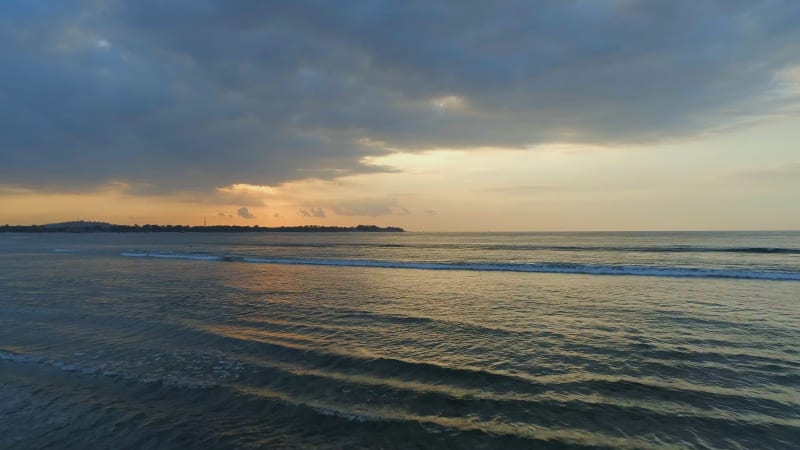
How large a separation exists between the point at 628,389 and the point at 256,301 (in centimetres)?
1805

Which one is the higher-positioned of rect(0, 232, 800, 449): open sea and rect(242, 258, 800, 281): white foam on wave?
rect(242, 258, 800, 281): white foam on wave

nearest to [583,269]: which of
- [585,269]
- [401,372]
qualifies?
[585,269]

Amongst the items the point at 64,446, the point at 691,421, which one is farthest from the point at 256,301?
the point at 691,421

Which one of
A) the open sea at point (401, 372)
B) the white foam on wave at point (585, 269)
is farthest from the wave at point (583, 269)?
the open sea at point (401, 372)

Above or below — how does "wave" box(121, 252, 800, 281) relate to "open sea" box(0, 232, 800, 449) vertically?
above

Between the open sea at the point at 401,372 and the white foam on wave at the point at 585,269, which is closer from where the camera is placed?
the open sea at the point at 401,372

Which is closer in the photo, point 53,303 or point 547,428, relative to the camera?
point 547,428

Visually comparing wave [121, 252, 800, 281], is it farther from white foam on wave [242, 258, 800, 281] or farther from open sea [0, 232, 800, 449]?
open sea [0, 232, 800, 449]

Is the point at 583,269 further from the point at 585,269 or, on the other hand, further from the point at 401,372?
the point at 401,372

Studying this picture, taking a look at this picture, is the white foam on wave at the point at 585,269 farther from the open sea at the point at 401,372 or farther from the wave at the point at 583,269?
the open sea at the point at 401,372

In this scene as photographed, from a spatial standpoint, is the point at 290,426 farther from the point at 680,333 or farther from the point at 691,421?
the point at 680,333

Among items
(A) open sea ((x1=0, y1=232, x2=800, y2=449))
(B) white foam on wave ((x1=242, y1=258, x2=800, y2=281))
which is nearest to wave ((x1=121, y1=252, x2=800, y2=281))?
(B) white foam on wave ((x1=242, y1=258, x2=800, y2=281))

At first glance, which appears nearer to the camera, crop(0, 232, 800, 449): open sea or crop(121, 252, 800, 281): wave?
crop(0, 232, 800, 449): open sea

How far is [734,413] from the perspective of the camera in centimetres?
783
